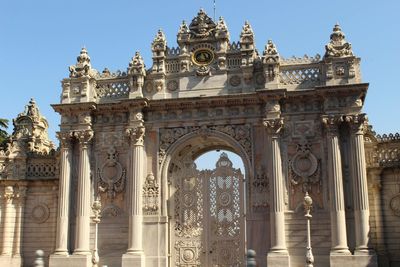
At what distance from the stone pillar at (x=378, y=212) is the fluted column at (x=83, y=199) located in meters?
11.7

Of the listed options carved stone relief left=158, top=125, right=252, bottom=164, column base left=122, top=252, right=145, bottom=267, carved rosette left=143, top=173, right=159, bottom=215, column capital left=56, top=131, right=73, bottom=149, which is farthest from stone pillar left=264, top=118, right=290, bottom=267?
column capital left=56, top=131, right=73, bottom=149

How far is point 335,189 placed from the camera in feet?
73.9

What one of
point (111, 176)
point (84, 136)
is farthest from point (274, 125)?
point (84, 136)

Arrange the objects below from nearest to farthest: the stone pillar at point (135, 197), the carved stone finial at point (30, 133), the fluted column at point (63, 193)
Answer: the stone pillar at point (135, 197) < the fluted column at point (63, 193) < the carved stone finial at point (30, 133)

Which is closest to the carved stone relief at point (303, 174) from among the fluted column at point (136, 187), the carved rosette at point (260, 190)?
the carved rosette at point (260, 190)

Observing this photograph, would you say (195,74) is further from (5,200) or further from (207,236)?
(5,200)

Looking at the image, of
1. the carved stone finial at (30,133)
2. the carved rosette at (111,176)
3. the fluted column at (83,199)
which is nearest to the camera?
the fluted column at (83,199)

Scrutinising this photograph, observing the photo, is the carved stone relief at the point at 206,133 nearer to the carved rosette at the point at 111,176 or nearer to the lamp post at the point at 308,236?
the carved rosette at the point at 111,176

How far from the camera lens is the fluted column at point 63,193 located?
2453 cm

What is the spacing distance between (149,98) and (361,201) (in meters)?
9.75

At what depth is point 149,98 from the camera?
25.3m

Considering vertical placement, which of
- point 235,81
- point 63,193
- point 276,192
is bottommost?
point 276,192

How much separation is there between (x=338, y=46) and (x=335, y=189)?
591cm

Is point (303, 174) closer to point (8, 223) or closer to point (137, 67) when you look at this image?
point (137, 67)
